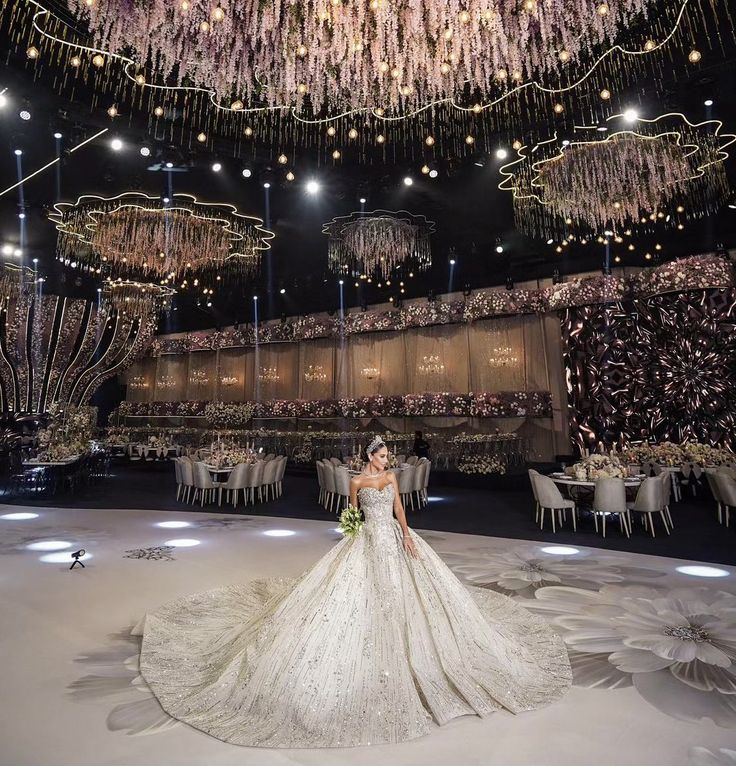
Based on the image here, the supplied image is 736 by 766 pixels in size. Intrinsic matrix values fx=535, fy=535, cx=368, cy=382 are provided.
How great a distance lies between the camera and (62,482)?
37.1 feet

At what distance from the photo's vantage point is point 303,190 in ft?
Answer: 27.2

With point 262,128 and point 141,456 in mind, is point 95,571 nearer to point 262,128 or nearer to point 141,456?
point 262,128

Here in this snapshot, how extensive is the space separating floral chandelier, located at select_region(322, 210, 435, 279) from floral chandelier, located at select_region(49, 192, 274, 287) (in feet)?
3.95

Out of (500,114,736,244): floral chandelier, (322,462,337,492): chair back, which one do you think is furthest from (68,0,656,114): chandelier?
(322,462,337,492): chair back

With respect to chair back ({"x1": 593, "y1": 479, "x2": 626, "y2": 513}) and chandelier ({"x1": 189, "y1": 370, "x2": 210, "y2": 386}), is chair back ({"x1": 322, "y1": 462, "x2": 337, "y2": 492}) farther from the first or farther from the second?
chandelier ({"x1": 189, "y1": 370, "x2": 210, "y2": 386})

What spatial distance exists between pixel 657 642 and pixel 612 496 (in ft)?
11.6

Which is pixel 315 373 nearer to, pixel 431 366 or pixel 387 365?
pixel 387 365

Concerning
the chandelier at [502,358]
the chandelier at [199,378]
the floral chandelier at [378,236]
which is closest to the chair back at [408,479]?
the floral chandelier at [378,236]

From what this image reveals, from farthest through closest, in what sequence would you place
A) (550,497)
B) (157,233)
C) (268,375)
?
1. (268,375)
2. (157,233)
3. (550,497)

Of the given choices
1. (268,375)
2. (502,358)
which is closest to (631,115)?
(502,358)

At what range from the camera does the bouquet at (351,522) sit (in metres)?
3.35

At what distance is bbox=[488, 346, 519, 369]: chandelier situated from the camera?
12969 millimetres

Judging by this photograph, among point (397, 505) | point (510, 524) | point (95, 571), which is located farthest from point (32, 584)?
point (510, 524)

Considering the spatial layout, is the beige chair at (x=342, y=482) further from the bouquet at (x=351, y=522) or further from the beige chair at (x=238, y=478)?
the bouquet at (x=351, y=522)
